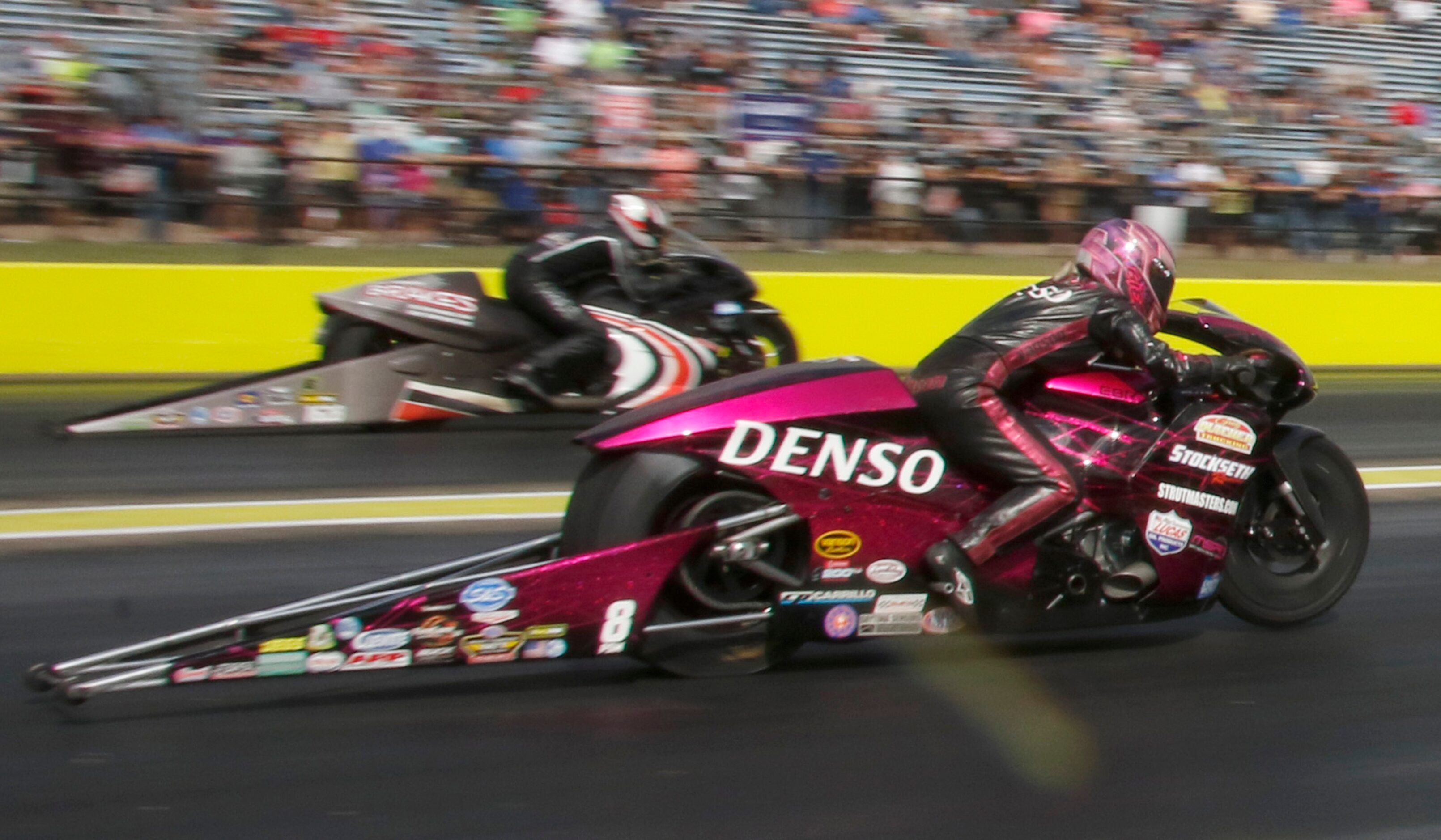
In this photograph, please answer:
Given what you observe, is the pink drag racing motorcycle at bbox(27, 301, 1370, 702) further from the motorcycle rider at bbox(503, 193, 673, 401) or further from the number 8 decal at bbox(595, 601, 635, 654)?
the motorcycle rider at bbox(503, 193, 673, 401)

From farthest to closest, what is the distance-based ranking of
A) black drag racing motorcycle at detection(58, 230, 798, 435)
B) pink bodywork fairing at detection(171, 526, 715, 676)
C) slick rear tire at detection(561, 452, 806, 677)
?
black drag racing motorcycle at detection(58, 230, 798, 435)
slick rear tire at detection(561, 452, 806, 677)
pink bodywork fairing at detection(171, 526, 715, 676)

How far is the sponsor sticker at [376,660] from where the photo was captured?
4.28 meters

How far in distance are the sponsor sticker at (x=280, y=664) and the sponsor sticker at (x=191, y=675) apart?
0.13 meters

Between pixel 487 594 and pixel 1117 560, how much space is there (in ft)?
6.74

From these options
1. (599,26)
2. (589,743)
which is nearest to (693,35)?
(599,26)

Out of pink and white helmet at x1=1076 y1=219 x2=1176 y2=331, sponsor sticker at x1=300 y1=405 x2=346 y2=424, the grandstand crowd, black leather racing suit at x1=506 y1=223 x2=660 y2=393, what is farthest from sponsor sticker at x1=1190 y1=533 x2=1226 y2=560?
the grandstand crowd

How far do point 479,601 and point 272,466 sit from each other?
4.39 meters

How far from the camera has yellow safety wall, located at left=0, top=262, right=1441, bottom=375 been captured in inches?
452

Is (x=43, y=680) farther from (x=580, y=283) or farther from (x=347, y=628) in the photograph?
(x=580, y=283)

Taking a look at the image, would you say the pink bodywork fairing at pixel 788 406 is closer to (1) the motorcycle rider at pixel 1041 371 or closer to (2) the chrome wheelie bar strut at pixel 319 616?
(1) the motorcycle rider at pixel 1041 371

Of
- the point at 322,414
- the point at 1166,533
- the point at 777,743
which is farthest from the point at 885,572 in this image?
the point at 322,414

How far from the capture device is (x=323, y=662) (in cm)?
426

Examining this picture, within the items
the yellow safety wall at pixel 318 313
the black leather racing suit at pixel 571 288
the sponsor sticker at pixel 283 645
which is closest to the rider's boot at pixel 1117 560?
the sponsor sticker at pixel 283 645

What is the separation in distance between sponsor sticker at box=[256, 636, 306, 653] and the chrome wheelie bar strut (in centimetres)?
3
